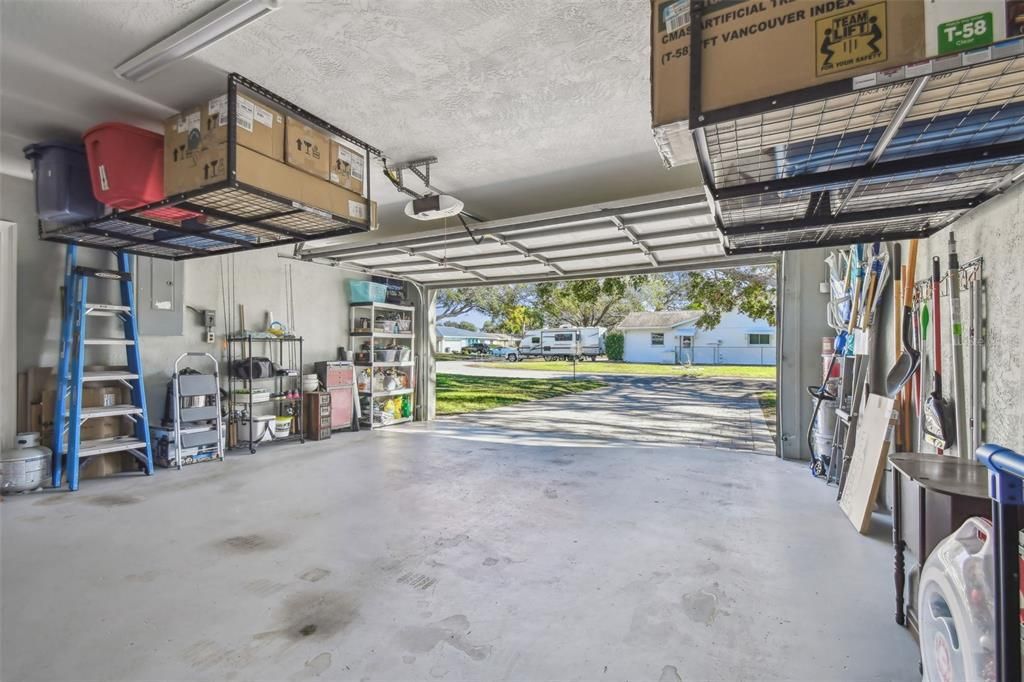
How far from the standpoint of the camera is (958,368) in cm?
238

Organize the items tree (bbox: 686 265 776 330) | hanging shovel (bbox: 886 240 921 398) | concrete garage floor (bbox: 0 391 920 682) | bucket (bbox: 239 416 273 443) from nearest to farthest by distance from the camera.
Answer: concrete garage floor (bbox: 0 391 920 682)
hanging shovel (bbox: 886 240 921 398)
bucket (bbox: 239 416 273 443)
tree (bbox: 686 265 776 330)

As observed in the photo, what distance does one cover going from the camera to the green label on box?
1.15 metres

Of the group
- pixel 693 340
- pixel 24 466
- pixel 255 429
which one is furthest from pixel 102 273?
pixel 693 340

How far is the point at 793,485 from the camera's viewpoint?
465cm

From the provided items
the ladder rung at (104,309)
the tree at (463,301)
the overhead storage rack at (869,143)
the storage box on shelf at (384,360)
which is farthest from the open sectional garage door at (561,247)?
the tree at (463,301)

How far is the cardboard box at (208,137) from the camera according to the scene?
2.76m

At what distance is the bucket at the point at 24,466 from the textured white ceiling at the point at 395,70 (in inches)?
109

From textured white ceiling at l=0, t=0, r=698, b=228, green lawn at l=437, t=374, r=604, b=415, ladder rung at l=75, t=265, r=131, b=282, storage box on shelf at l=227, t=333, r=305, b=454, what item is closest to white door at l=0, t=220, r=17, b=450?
ladder rung at l=75, t=265, r=131, b=282

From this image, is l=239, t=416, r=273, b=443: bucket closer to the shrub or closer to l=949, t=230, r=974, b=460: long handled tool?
l=949, t=230, r=974, b=460: long handled tool

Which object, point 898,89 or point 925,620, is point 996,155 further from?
point 925,620

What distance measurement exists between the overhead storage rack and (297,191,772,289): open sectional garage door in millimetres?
1965

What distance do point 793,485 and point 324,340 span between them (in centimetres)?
698

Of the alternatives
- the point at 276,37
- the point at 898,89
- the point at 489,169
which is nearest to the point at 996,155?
the point at 898,89

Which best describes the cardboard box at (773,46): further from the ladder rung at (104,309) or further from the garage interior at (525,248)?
the ladder rung at (104,309)
